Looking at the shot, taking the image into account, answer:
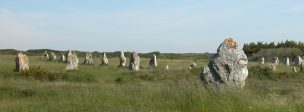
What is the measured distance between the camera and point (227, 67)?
22.9m

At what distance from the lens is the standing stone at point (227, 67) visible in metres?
22.0

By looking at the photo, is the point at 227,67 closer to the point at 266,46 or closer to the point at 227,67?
the point at 227,67

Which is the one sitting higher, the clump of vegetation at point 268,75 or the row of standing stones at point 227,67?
the row of standing stones at point 227,67

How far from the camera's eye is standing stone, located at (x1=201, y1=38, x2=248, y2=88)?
72.1 feet

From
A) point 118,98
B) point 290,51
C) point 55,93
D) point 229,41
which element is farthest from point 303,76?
point 290,51

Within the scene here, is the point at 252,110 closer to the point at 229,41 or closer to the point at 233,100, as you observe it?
the point at 233,100

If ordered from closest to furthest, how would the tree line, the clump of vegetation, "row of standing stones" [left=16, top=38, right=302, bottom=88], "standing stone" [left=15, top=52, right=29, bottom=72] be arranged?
"row of standing stones" [left=16, top=38, right=302, bottom=88], the clump of vegetation, "standing stone" [left=15, top=52, right=29, bottom=72], the tree line

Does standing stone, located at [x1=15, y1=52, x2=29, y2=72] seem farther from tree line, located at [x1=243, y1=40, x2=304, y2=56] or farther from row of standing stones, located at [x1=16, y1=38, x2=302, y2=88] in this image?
tree line, located at [x1=243, y1=40, x2=304, y2=56]

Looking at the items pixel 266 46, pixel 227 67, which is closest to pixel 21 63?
pixel 227 67

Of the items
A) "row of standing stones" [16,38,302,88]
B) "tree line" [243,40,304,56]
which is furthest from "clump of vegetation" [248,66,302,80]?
"tree line" [243,40,304,56]

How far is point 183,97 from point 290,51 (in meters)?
71.6

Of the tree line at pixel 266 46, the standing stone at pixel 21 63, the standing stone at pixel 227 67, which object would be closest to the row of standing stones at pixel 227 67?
the standing stone at pixel 227 67

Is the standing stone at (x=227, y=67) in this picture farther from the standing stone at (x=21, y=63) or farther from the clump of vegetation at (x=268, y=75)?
the standing stone at (x=21, y=63)

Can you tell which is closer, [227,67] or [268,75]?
[227,67]
